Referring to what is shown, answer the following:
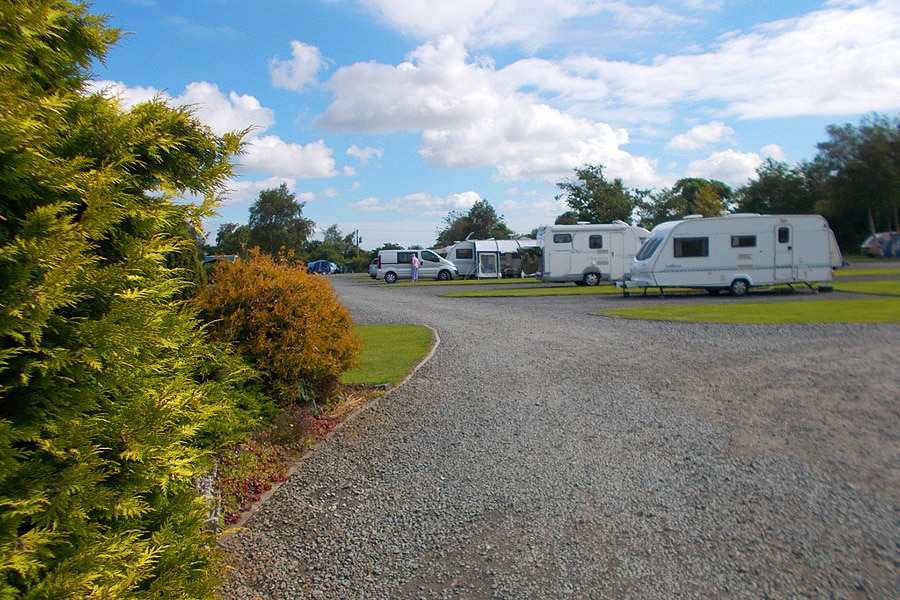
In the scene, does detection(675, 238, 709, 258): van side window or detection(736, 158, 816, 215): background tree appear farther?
detection(736, 158, 816, 215): background tree

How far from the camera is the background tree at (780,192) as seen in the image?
58.3 m

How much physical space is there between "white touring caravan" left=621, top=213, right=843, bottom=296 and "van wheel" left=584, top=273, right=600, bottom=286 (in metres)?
6.02

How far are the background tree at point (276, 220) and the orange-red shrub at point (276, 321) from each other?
5111 cm

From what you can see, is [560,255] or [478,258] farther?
[478,258]

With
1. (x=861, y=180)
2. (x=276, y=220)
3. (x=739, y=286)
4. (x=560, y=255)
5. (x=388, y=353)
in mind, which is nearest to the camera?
(x=388, y=353)

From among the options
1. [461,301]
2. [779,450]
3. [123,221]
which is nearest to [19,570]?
[123,221]

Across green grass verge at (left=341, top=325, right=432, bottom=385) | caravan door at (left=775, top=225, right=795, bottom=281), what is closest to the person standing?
caravan door at (left=775, top=225, right=795, bottom=281)

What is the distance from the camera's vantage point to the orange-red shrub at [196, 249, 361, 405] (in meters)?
6.29

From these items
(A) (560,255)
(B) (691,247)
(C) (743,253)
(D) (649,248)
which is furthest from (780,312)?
(A) (560,255)

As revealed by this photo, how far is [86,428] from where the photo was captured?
226 centimetres

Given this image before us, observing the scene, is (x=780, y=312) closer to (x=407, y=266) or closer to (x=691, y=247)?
(x=691, y=247)

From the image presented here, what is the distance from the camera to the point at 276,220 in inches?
2270

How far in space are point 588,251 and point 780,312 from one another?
1274cm

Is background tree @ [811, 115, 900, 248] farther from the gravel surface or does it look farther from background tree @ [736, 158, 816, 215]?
the gravel surface
